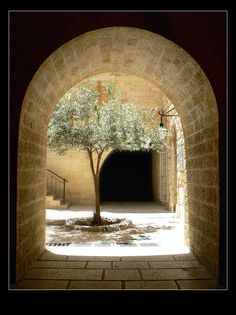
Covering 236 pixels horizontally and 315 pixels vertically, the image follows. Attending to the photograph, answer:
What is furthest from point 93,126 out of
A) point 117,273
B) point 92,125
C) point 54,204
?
point 54,204

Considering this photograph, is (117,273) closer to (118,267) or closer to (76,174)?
(118,267)

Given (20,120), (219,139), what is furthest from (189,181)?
(20,120)

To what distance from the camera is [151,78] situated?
573cm

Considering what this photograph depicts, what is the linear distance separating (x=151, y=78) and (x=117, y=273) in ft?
10.6

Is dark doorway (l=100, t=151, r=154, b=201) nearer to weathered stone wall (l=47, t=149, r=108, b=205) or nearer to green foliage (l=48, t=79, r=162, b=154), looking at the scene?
weathered stone wall (l=47, t=149, r=108, b=205)

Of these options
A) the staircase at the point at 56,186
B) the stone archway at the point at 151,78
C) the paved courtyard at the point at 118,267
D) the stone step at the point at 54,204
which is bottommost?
the stone step at the point at 54,204

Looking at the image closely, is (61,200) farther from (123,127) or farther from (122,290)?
(122,290)

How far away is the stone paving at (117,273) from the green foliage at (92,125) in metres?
4.38

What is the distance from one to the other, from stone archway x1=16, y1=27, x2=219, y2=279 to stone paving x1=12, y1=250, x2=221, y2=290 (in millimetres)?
180

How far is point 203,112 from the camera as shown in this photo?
4410 millimetres

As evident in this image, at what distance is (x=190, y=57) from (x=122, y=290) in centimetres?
275

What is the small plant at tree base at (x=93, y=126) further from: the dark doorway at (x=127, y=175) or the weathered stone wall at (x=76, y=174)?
the dark doorway at (x=127, y=175)

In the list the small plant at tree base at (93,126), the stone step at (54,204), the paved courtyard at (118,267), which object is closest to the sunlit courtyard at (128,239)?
the paved courtyard at (118,267)

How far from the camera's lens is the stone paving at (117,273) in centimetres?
379
